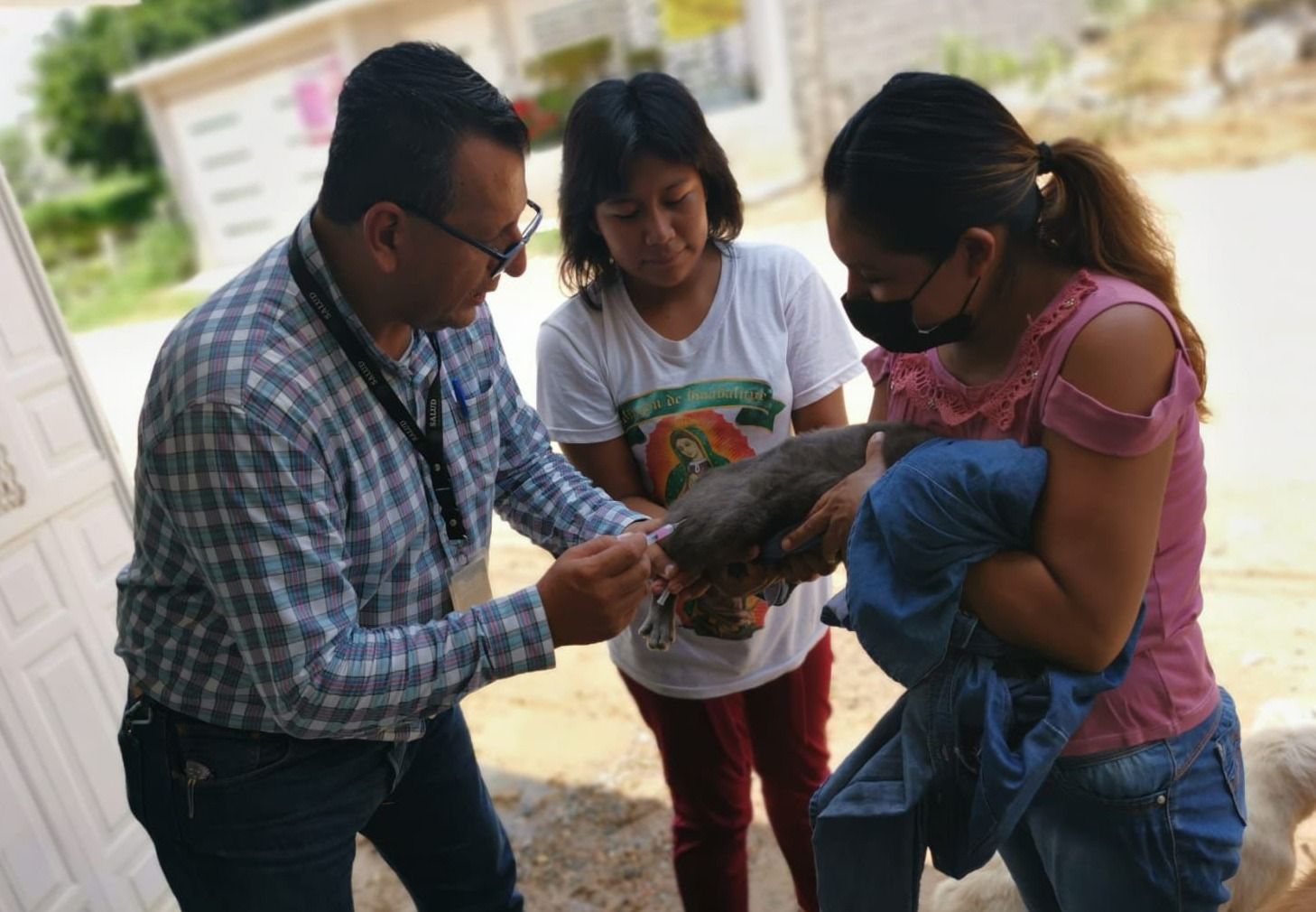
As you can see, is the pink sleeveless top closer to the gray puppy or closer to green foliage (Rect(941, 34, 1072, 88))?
the gray puppy

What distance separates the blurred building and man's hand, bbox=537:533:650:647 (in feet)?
30.4

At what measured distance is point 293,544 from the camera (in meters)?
1.71

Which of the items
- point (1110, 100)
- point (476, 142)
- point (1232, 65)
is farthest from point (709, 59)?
point (476, 142)

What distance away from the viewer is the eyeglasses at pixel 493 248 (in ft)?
5.94

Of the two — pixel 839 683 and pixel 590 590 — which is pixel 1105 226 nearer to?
pixel 590 590

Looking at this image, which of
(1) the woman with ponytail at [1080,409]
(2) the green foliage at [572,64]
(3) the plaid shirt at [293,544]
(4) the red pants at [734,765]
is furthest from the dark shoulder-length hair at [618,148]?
(2) the green foliage at [572,64]

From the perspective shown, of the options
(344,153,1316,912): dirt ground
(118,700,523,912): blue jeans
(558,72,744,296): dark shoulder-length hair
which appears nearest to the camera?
(118,700,523,912): blue jeans

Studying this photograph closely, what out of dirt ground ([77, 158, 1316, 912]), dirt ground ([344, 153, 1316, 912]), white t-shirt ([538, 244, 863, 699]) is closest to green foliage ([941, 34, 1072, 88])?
dirt ground ([77, 158, 1316, 912])

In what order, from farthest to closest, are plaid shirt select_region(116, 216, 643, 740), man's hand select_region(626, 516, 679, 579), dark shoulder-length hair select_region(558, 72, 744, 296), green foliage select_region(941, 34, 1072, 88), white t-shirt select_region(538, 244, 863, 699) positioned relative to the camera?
green foliage select_region(941, 34, 1072, 88), white t-shirt select_region(538, 244, 863, 699), dark shoulder-length hair select_region(558, 72, 744, 296), man's hand select_region(626, 516, 679, 579), plaid shirt select_region(116, 216, 643, 740)

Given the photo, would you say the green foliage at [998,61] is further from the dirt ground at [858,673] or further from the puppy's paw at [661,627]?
the puppy's paw at [661,627]

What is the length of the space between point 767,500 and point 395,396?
29.5 inches

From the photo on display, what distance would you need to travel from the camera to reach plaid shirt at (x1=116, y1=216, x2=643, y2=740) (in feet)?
5.56

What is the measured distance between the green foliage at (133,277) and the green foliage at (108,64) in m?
3.19

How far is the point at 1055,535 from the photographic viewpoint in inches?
60.1
